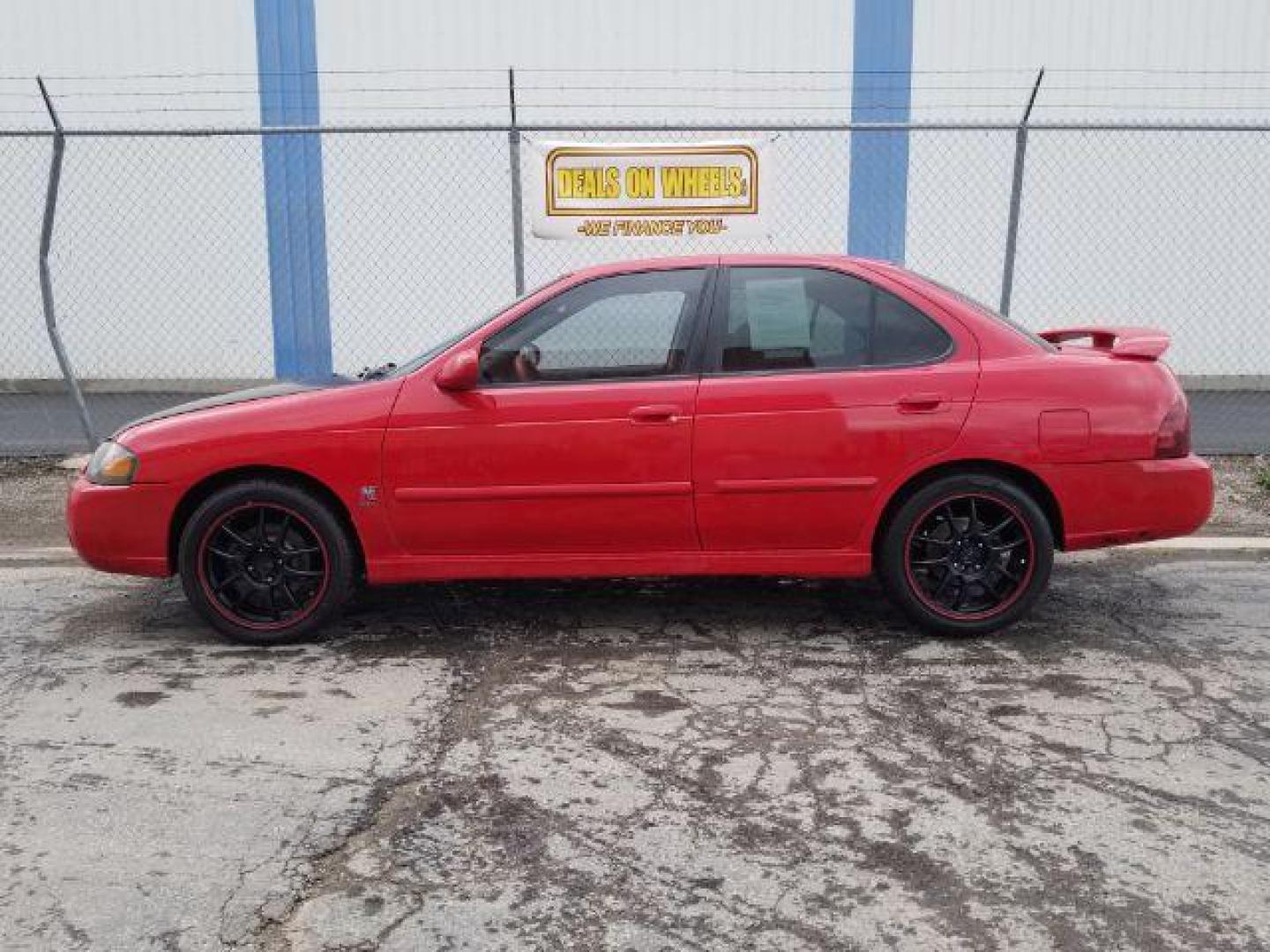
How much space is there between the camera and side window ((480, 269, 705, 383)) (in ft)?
15.8

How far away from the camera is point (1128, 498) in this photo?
A: 475 cm

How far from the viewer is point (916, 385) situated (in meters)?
4.73

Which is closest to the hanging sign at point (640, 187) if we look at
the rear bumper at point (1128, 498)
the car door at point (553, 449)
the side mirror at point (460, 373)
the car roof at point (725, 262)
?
the car roof at point (725, 262)

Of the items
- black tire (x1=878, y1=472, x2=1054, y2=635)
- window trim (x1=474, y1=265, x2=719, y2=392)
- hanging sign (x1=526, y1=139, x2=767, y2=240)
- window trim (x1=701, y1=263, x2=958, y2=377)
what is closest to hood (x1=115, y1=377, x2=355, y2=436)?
window trim (x1=474, y1=265, x2=719, y2=392)

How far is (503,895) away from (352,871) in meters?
0.40

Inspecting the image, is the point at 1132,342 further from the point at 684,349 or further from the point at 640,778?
the point at 640,778

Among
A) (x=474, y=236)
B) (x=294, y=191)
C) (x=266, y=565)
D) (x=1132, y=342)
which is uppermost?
(x=294, y=191)

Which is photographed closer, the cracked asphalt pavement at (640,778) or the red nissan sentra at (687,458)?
the cracked asphalt pavement at (640,778)

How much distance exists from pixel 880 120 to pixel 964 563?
7866 mm

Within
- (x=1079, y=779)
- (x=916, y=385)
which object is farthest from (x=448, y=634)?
(x=1079, y=779)

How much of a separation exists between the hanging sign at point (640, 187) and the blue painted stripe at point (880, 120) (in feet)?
12.8

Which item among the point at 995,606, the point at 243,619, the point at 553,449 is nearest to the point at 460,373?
the point at 553,449

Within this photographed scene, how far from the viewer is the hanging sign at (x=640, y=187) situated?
8023 mm

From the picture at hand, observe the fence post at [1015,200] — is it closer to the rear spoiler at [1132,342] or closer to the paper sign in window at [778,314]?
the rear spoiler at [1132,342]
